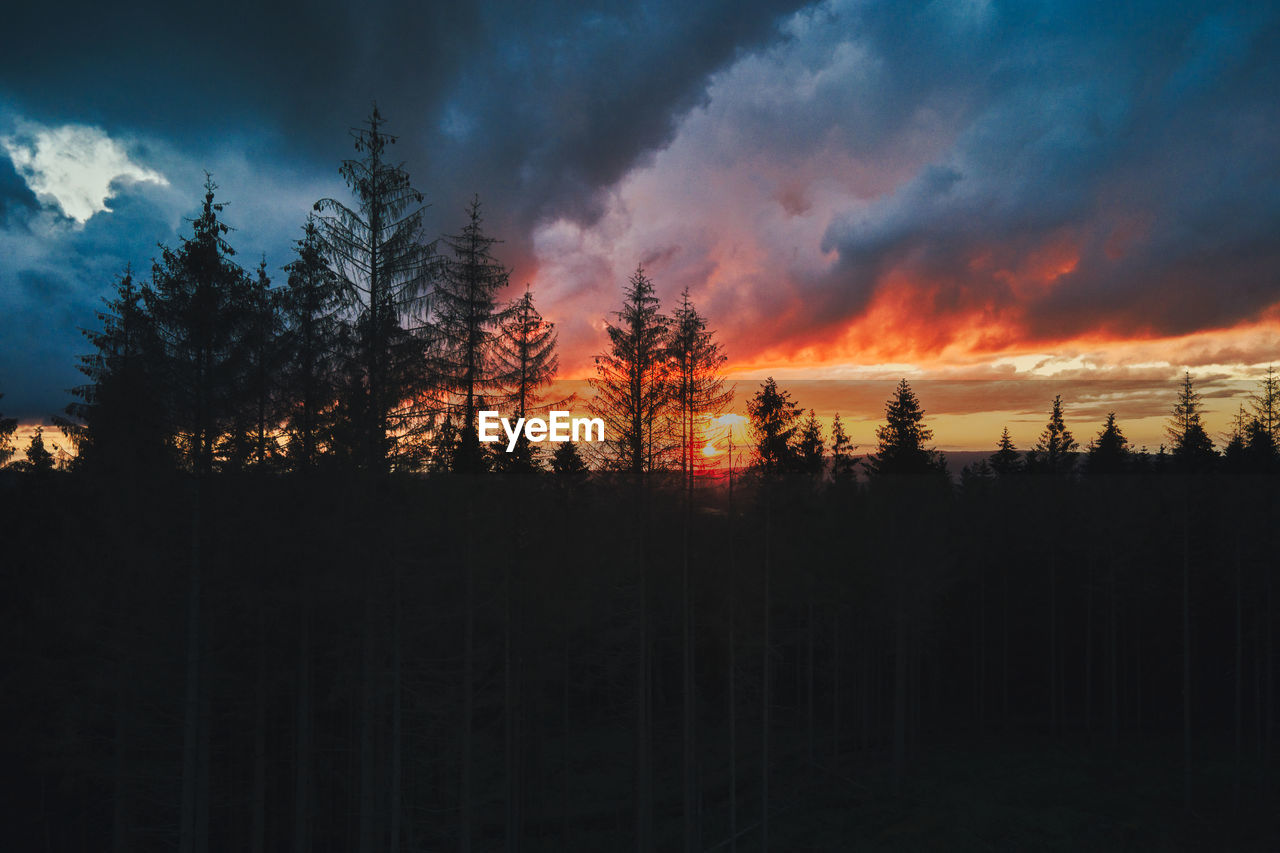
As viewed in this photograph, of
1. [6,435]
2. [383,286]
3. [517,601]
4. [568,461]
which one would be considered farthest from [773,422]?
[6,435]

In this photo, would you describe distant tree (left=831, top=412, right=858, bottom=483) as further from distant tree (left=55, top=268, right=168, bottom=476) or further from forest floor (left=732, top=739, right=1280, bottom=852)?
distant tree (left=55, top=268, right=168, bottom=476)

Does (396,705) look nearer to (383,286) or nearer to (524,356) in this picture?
(383,286)

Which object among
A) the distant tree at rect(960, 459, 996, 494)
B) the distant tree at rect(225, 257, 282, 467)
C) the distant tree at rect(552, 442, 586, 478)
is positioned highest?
the distant tree at rect(225, 257, 282, 467)

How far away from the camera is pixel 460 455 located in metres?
18.9

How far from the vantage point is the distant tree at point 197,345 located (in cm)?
1297

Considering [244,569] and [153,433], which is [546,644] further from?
[153,433]

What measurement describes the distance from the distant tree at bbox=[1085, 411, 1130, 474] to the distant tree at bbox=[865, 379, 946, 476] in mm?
21176

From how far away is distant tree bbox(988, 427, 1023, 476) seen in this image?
2069 inches

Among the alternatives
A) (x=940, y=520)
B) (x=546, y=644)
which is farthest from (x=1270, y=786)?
(x=546, y=644)

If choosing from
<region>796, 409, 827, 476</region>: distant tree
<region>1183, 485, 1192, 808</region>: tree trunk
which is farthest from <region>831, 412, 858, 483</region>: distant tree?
<region>1183, 485, 1192, 808</region>: tree trunk

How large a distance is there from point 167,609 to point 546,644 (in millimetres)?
11703

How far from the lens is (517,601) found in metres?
19.6

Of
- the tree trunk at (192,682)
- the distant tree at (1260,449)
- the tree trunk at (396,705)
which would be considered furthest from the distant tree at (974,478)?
the tree trunk at (192,682)

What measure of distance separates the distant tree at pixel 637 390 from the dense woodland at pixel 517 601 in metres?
0.12
